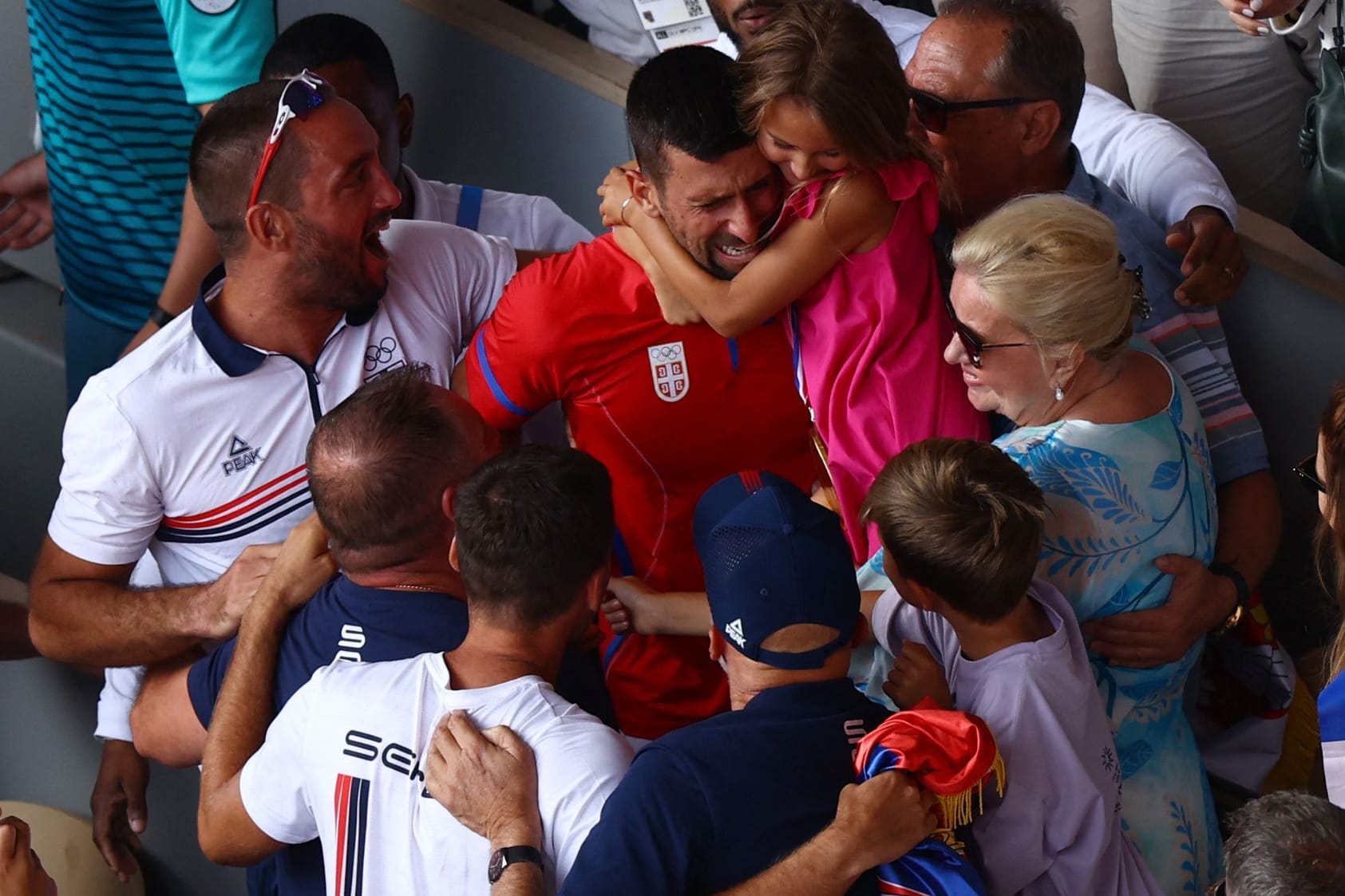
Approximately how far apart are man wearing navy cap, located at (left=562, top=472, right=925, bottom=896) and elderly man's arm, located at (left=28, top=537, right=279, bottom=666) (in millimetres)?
1025

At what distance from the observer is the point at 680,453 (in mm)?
2498

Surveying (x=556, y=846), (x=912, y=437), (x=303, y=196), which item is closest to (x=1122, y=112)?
(x=912, y=437)

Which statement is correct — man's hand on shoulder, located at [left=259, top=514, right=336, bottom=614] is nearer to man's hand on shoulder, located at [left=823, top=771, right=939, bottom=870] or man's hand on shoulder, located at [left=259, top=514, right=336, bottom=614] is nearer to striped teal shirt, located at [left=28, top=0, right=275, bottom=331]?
man's hand on shoulder, located at [left=823, top=771, right=939, bottom=870]

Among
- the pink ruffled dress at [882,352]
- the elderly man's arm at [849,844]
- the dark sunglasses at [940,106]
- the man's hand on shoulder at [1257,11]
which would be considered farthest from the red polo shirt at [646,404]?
the man's hand on shoulder at [1257,11]

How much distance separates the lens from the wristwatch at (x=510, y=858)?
5.81 ft

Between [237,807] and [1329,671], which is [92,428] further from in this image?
[1329,671]

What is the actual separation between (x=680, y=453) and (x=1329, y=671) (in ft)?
3.90

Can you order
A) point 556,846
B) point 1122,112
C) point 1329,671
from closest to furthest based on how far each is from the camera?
point 556,846, point 1329,671, point 1122,112

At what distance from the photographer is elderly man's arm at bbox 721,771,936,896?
1.73m

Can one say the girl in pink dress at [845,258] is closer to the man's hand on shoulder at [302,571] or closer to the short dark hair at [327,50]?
the man's hand on shoulder at [302,571]

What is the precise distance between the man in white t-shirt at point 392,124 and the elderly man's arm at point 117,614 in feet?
3.43

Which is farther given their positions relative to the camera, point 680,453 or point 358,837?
point 680,453

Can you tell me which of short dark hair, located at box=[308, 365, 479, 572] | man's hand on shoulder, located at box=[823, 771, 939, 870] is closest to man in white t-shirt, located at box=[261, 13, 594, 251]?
short dark hair, located at box=[308, 365, 479, 572]

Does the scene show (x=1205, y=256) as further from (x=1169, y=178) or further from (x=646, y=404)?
(x=646, y=404)
